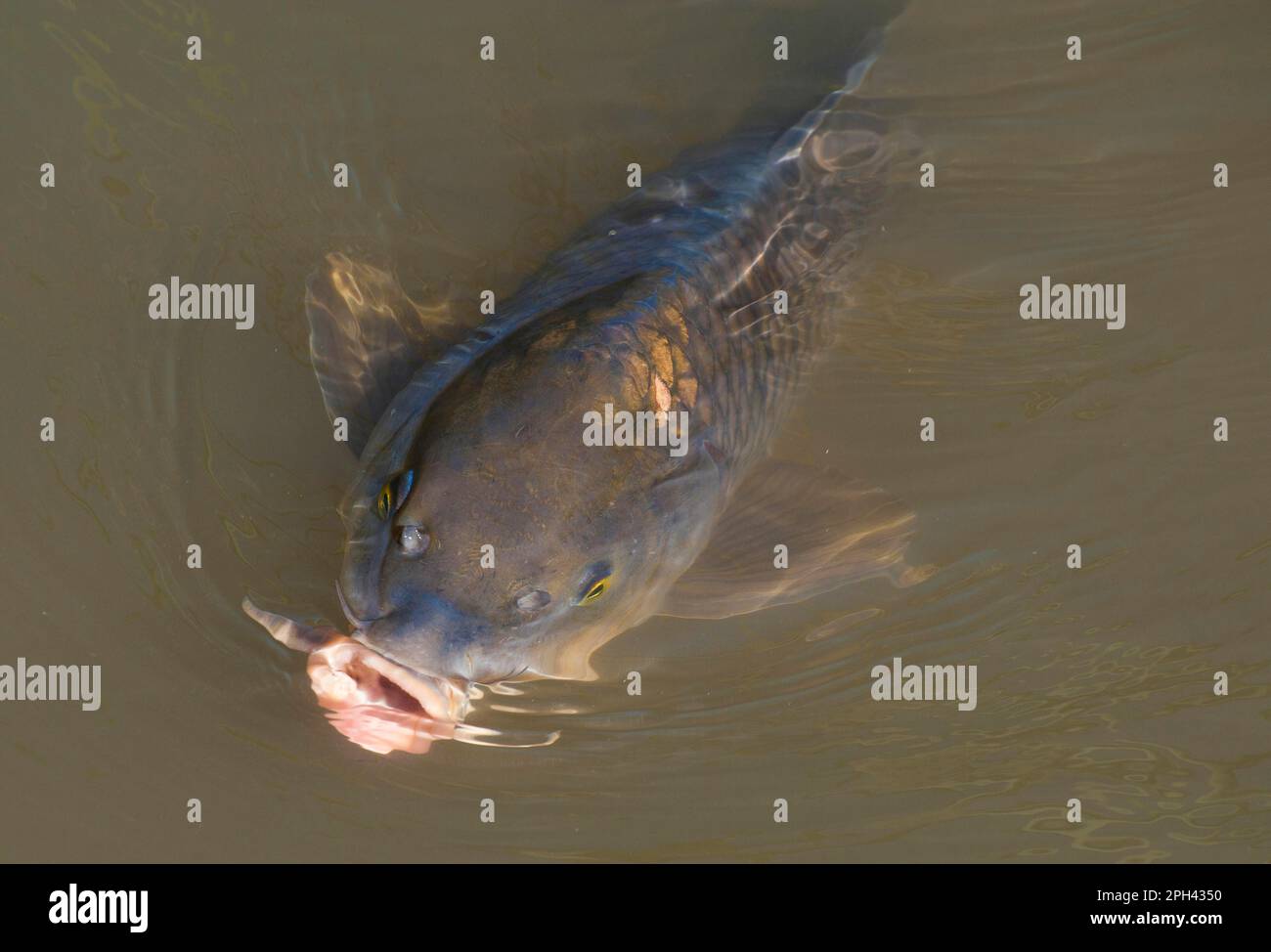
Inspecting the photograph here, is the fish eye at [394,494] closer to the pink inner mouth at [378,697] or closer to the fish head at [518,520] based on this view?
the fish head at [518,520]

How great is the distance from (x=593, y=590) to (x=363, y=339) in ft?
5.17

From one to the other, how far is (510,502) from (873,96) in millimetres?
3225

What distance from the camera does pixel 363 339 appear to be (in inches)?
174

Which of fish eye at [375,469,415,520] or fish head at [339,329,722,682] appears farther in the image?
fish eye at [375,469,415,520]

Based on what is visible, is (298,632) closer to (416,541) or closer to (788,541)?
(416,541)

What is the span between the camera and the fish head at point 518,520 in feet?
10.9

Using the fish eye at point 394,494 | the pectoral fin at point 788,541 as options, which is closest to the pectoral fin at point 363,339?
the fish eye at point 394,494

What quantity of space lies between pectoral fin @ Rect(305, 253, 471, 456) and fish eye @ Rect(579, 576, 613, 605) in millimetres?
1239

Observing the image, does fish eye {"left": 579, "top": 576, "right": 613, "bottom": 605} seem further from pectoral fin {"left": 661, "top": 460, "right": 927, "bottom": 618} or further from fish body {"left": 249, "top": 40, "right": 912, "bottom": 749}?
pectoral fin {"left": 661, "top": 460, "right": 927, "bottom": 618}

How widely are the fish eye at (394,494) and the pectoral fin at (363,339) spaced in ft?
2.35

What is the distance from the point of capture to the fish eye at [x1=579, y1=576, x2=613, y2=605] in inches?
140

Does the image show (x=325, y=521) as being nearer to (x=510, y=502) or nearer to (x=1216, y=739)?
(x=510, y=502)

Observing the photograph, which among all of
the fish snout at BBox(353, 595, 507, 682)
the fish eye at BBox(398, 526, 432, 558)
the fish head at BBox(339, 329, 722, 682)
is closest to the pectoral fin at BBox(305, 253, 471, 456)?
the fish head at BBox(339, 329, 722, 682)

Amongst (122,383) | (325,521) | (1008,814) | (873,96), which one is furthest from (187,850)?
(873,96)
